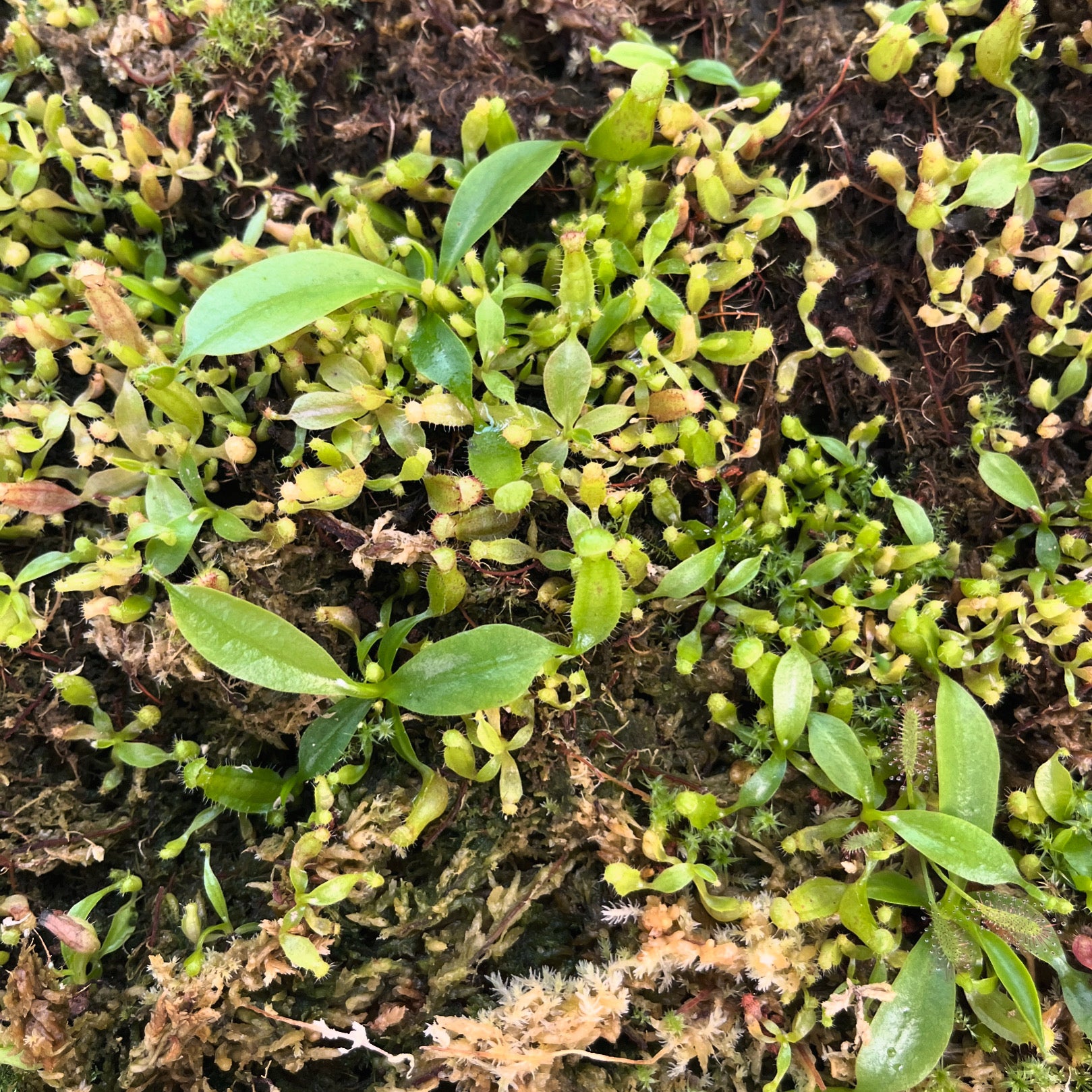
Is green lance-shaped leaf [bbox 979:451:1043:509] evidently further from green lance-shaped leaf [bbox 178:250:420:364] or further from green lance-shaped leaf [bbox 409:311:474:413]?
green lance-shaped leaf [bbox 178:250:420:364]

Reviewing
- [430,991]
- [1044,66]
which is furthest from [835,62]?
[430,991]

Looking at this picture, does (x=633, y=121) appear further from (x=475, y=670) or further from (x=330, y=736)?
(x=330, y=736)

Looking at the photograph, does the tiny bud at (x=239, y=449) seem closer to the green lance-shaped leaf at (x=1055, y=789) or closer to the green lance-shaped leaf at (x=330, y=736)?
the green lance-shaped leaf at (x=330, y=736)

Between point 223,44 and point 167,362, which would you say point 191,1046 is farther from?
point 223,44

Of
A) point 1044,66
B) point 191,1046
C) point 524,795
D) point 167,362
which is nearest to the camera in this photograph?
point 191,1046

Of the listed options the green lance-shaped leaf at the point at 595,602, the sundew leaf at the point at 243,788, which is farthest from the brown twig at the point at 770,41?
the sundew leaf at the point at 243,788

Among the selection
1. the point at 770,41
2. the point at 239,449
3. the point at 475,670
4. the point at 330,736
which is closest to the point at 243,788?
the point at 330,736
